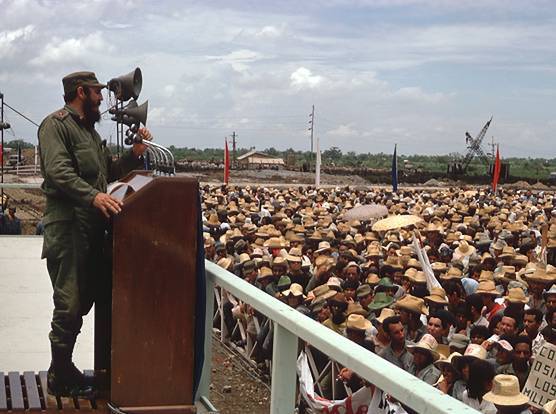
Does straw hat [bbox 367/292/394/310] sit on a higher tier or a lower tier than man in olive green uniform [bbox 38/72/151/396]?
lower

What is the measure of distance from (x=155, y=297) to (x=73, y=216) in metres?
0.49

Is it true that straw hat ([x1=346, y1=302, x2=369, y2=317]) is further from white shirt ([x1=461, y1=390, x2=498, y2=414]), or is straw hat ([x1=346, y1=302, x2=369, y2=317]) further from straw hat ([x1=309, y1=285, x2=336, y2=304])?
white shirt ([x1=461, y1=390, x2=498, y2=414])

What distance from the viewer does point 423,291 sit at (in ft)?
27.4

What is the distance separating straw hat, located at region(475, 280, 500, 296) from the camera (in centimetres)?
802

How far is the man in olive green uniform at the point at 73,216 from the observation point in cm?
340

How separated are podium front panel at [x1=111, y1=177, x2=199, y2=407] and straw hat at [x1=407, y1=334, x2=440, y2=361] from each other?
2.52 metres

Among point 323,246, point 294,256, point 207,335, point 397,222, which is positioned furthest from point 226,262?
point 207,335

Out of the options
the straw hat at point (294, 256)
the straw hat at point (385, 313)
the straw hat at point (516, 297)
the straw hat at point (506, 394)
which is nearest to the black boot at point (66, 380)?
the straw hat at point (506, 394)

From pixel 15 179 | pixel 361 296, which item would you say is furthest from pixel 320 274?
pixel 15 179

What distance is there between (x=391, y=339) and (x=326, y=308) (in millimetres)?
1319

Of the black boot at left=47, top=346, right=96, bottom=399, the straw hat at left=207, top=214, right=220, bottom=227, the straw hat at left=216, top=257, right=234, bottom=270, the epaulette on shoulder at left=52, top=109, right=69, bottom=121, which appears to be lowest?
the straw hat at left=207, top=214, right=220, bottom=227

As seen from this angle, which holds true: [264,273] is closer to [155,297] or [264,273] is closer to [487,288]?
[487,288]

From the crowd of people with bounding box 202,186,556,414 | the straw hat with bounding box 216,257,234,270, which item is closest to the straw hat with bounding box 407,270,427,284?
the crowd of people with bounding box 202,186,556,414

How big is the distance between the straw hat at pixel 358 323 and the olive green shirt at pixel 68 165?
2.93 m
